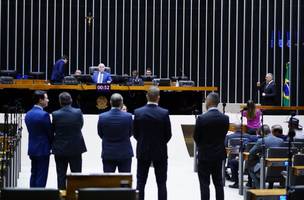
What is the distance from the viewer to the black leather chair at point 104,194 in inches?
199

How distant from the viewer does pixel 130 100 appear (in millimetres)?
17922

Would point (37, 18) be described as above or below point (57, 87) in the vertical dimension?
above

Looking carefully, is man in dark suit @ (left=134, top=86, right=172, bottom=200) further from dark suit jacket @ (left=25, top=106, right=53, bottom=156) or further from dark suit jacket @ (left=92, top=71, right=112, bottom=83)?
dark suit jacket @ (left=92, top=71, right=112, bottom=83)

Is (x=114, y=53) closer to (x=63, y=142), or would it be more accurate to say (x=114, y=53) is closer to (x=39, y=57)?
(x=39, y=57)

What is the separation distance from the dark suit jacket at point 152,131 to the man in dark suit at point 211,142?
0.40 m

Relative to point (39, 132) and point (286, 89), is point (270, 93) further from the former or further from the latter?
point (39, 132)

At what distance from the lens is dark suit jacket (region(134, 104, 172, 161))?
7.85m

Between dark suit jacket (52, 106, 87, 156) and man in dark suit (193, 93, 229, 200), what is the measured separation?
159 centimetres

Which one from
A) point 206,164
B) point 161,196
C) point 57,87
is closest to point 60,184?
point 161,196

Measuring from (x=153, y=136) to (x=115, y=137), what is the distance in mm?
523

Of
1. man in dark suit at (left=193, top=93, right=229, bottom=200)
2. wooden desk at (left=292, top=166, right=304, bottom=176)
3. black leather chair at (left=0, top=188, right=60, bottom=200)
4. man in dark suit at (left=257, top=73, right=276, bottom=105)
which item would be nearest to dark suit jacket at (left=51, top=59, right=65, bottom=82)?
man in dark suit at (left=257, top=73, right=276, bottom=105)

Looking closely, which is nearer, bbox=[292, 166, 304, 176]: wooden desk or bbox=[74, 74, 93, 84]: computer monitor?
bbox=[292, 166, 304, 176]: wooden desk

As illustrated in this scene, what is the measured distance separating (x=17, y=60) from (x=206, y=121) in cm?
1530

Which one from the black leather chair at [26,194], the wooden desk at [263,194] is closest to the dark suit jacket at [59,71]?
the wooden desk at [263,194]
